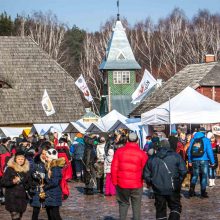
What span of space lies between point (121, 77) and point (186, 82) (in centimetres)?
2427

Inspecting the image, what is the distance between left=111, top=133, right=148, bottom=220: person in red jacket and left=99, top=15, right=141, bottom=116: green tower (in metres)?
58.3

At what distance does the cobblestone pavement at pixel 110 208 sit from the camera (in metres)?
15.9

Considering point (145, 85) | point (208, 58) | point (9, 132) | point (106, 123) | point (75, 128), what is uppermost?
point (208, 58)

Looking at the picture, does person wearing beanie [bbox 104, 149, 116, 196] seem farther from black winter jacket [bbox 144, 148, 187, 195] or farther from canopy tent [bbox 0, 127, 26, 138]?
canopy tent [bbox 0, 127, 26, 138]

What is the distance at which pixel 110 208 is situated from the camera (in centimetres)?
1769

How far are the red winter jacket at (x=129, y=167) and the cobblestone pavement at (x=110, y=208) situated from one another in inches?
88.9

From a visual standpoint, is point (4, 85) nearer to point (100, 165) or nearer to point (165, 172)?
point (100, 165)

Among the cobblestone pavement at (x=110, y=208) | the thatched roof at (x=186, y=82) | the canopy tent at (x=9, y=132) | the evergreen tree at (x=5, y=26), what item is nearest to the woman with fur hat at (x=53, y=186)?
the cobblestone pavement at (x=110, y=208)

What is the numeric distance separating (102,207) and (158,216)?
510cm

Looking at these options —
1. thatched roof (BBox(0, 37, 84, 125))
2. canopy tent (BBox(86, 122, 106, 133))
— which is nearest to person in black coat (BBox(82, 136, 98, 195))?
canopy tent (BBox(86, 122, 106, 133))

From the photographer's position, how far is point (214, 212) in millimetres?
16156

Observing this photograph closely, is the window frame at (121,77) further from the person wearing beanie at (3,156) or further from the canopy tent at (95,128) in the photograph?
the person wearing beanie at (3,156)

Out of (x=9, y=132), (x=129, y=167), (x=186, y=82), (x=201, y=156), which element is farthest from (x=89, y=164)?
(x=186, y=82)

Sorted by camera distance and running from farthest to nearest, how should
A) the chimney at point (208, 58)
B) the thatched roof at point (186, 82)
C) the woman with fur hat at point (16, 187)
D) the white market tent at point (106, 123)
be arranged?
the chimney at point (208, 58)
the thatched roof at point (186, 82)
the white market tent at point (106, 123)
the woman with fur hat at point (16, 187)
